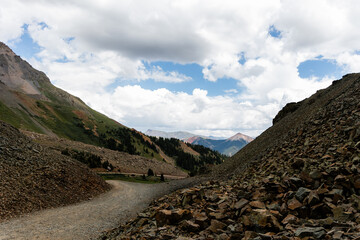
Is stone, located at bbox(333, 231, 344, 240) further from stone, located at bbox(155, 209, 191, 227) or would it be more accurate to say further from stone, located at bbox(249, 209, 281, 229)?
stone, located at bbox(155, 209, 191, 227)

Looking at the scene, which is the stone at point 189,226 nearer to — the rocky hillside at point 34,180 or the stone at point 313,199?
the stone at point 313,199

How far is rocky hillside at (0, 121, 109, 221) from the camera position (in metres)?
21.2

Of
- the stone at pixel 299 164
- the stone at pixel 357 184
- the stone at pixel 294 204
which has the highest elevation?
the stone at pixel 299 164

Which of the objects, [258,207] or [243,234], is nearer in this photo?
[243,234]

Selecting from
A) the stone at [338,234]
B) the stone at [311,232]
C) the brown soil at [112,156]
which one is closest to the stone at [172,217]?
the stone at [311,232]

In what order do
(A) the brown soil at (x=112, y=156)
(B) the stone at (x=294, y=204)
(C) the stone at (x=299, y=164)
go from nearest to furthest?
(B) the stone at (x=294, y=204)
(C) the stone at (x=299, y=164)
(A) the brown soil at (x=112, y=156)

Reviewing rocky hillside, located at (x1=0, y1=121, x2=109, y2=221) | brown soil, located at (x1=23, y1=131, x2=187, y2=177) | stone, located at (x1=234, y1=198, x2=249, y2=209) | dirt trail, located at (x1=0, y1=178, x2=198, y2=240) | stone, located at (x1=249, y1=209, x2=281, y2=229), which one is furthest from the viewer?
brown soil, located at (x1=23, y1=131, x2=187, y2=177)

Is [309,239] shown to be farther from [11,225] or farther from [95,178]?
[95,178]

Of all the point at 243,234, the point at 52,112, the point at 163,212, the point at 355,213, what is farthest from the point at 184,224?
the point at 52,112

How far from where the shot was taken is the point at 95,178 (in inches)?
1458

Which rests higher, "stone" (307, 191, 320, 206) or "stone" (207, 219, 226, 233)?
"stone" (307, 191, 320, 206)

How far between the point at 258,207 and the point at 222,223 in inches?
82.7

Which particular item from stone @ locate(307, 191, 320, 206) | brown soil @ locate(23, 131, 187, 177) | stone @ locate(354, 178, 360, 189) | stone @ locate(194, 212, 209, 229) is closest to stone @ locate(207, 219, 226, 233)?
stone @ locate(194, 212, 209, 229)

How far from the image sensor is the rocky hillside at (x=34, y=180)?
21239 mm
